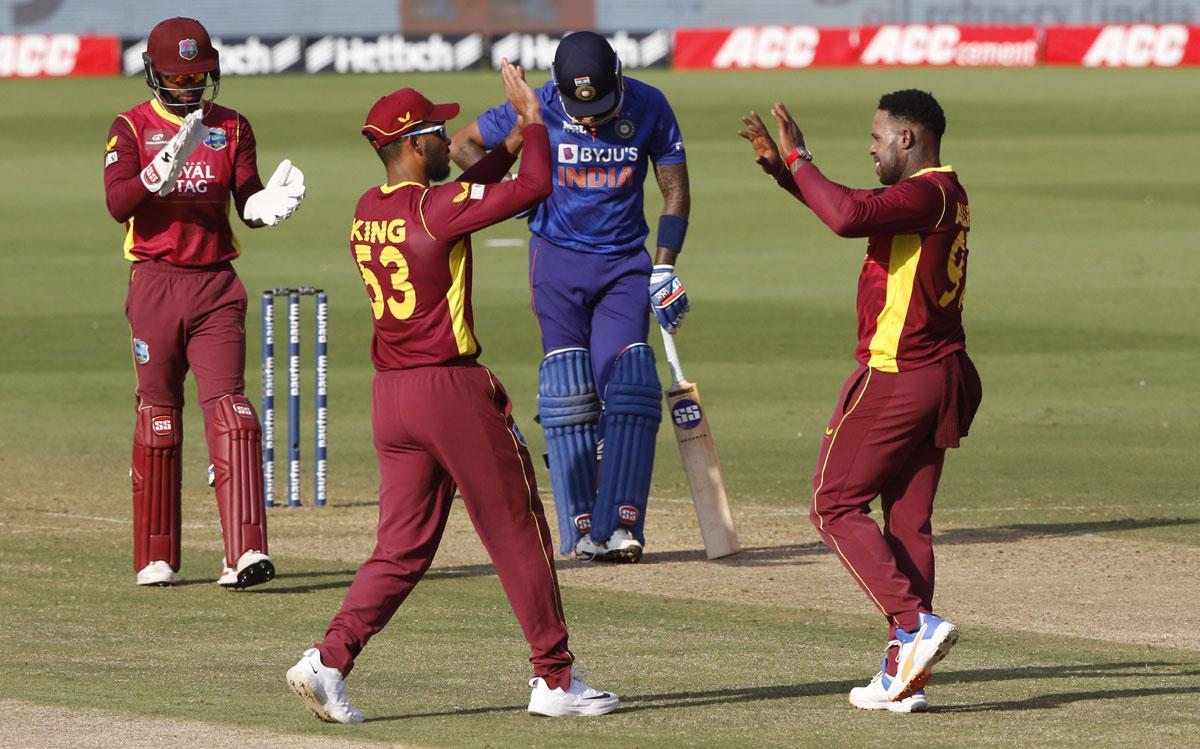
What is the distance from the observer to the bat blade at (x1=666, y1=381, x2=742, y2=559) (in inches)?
376

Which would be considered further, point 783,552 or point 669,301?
point 783,552

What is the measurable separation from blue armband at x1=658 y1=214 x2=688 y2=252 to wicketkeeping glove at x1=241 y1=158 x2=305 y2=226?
179cm

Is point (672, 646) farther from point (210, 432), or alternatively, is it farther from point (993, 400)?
point (993, 400)

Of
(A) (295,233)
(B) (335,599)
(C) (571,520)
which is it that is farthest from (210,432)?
(A) (295,233)

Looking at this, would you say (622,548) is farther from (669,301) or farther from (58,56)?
(58,56)

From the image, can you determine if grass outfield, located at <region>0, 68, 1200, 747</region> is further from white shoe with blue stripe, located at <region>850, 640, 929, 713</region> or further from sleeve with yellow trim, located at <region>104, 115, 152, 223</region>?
sleeve with yellow trim, located at <region>104, 115, 152, 223</region>

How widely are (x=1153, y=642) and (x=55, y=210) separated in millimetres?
20339

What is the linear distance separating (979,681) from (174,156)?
3.59m

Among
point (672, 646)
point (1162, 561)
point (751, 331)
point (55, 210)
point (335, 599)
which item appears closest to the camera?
point (672, 646)

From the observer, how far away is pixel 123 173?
875 cm

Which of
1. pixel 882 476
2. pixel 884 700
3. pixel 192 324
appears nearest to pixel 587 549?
pixel 192 324

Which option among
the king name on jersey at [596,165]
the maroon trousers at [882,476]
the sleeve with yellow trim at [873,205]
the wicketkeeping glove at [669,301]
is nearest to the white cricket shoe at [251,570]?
the wicketkeeping glove at [669,301]

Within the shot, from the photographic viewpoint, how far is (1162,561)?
31.2ft

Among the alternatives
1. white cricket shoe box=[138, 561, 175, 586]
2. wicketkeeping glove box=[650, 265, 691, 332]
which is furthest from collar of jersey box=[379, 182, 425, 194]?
wicketkeeping glove box=[650, 265, 691, 332]
